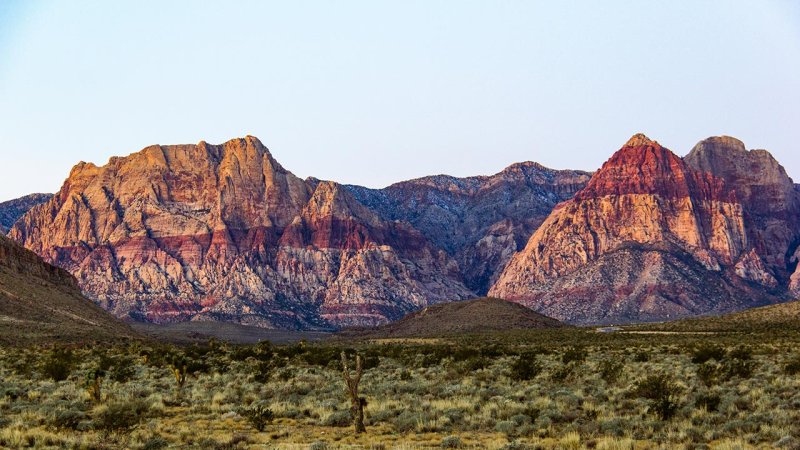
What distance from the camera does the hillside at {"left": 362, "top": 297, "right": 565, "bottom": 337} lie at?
487 ft

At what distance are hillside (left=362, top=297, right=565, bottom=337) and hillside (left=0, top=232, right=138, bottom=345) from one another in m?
55.4

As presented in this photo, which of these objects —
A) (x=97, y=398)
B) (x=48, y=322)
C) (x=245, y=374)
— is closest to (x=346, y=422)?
(x=97, y=398)

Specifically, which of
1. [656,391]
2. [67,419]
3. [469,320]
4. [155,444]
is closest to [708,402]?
[656,391]

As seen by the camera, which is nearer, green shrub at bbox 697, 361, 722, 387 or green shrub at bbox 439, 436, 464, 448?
green shrub at bbox 439, 436, 464, 448

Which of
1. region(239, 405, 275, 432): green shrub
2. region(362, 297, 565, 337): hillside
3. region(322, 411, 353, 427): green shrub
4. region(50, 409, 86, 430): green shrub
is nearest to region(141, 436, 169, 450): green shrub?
region(239, 405, 275, 432): green shrub

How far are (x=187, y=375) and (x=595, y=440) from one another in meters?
26.6

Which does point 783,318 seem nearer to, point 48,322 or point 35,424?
point 48,322

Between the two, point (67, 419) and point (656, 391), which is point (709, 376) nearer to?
point (656, 391)

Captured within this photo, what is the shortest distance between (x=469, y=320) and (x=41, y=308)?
77.7 meters

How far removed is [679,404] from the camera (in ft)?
91.2

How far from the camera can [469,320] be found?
155125mm

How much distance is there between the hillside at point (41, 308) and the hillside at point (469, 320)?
55.4 meters

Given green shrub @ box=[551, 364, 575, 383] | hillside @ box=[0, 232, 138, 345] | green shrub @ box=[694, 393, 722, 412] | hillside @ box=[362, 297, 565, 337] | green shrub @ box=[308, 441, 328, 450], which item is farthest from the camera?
hillside @ box=[362, 297, 565, 337]

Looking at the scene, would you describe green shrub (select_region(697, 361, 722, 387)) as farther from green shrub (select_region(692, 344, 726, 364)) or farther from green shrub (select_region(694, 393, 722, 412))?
green shrub (select_region(692, 344, 726, 364))
